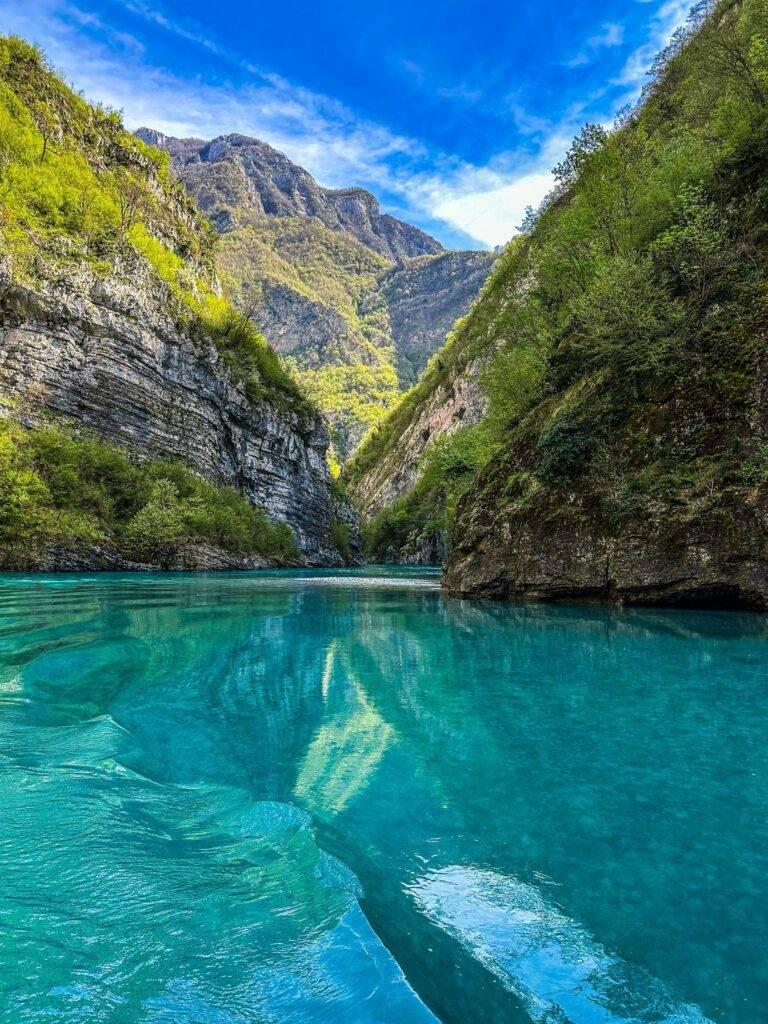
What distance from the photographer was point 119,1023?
4.89 ft

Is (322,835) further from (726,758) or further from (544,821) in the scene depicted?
(726,758)

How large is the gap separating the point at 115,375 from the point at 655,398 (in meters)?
33.3

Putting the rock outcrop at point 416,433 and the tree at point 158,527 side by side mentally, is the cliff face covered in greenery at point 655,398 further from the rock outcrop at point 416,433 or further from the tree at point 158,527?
the rock outcrop at point 416,433

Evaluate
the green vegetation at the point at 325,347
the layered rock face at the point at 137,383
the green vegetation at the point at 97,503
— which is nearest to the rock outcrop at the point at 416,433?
the layered rock face at the point at 137,383

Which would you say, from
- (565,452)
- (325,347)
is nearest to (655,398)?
(565,452)

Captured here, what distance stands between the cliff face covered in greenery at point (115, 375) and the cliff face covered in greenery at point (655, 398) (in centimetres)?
2034

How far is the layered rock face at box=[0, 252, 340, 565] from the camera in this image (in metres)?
32.0

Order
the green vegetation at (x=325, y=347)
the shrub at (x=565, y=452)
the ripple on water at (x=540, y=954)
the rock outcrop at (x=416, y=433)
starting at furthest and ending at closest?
the green vegetation at (x=325, y=347)
the rock outcrop at (x=416, y=433)
the shrub at (x=565, y=452)
the ripple on water at (x=540, y=954)

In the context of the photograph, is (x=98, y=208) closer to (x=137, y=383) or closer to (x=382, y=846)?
(x=137, y=383)

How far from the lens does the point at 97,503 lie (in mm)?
30969

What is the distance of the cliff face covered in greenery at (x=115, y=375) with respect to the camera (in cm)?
2983

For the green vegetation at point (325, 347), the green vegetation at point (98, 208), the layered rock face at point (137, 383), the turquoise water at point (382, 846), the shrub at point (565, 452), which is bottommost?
the turquoise water at point (382, 846)

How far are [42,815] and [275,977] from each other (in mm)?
1784

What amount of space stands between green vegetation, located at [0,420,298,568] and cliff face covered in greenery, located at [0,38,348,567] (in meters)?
0.09
